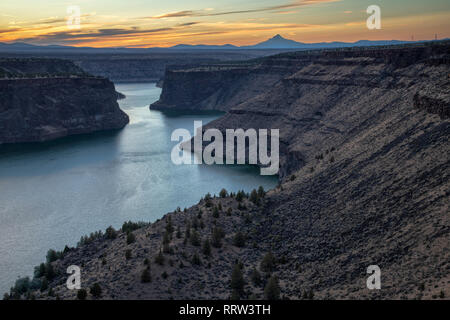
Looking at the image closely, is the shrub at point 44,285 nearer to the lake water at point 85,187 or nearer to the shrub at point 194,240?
the lake water at point 85,187

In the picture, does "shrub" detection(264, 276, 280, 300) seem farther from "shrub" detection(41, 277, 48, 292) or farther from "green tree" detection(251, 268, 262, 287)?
"shrub" detection(41, 277, 48, 292)

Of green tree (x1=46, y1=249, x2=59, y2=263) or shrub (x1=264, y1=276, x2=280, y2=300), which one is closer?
shrub (x1=264, y1=276, x2=280, y2=300)

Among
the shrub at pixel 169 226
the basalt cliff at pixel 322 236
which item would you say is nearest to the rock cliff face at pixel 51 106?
the basalt cliff at pixel 322 236

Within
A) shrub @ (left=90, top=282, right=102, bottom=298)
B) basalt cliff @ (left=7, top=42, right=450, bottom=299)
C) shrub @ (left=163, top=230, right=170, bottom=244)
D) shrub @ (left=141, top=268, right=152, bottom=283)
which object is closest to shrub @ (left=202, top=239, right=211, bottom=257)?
basalt cliff @ (left=7, top=42, right=450, bottom=299)

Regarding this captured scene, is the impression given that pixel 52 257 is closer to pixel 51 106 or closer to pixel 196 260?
pixel 196 260

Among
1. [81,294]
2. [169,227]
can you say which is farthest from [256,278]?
[81,294]
